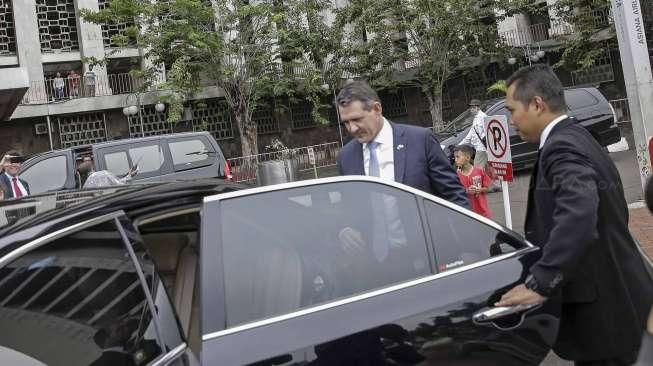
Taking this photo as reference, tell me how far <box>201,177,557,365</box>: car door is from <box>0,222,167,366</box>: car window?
0.73 feet

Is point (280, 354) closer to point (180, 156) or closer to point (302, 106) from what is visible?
point (180, 156)

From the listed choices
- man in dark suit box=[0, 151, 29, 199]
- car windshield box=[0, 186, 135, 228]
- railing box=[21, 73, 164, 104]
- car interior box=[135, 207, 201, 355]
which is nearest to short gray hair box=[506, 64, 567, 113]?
car interior box=[135, 207, 201, 355]

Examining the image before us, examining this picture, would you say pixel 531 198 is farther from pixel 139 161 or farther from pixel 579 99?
pixel 579 99

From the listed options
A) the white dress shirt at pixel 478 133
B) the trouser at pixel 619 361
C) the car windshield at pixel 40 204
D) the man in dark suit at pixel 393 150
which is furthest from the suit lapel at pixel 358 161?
the white dress shirt at pixel 478 133

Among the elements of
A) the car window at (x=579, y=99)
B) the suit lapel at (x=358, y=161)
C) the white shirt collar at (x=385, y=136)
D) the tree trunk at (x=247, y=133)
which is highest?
the tree trunk at (x=247, y=133)

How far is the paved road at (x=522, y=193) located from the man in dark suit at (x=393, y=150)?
15.6 ft

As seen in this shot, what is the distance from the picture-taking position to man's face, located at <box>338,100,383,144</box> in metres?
3.39

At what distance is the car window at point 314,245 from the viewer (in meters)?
2.14

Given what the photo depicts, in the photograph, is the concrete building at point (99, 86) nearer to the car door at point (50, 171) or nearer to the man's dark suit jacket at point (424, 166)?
the car door at point (50, 171)

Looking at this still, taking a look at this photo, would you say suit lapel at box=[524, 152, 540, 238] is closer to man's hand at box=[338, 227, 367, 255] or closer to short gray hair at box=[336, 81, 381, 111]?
man's hand at box=[338, 227, 367, 255]

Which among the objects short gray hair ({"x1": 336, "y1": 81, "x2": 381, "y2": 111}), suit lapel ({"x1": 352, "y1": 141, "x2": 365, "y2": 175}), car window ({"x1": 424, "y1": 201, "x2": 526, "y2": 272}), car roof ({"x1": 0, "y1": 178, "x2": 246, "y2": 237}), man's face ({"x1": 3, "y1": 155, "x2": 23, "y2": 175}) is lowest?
car window ({"x1": 424, "y1": 201, "x2": 526, "y2": 272})

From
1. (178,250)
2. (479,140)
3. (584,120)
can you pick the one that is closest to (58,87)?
(479,140)

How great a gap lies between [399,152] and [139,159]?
7.08 meters

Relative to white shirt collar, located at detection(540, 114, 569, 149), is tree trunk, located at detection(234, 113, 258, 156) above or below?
above
